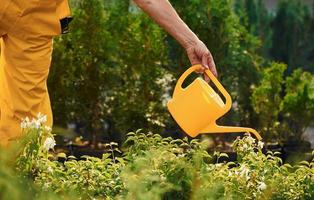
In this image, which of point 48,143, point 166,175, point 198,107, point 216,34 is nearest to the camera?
point 166,175

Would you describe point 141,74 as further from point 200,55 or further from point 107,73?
point 200,55

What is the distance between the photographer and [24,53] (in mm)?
3840

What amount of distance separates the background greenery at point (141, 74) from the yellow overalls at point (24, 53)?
2202 mm

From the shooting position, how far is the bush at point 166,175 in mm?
2811

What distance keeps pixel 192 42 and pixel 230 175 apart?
66cm

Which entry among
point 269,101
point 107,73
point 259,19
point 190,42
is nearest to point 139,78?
point 107,73

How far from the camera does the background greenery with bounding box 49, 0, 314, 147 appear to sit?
20.3 feet

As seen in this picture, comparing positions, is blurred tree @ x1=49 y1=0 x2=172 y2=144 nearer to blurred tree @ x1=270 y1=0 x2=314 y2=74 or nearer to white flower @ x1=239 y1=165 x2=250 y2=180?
white flower @ x1=239 y1=165 x2=250 y2=180

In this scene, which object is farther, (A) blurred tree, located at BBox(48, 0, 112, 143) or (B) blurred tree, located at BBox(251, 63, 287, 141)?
(B) blurred tree, located at BBox(251, 63, 287, 141)

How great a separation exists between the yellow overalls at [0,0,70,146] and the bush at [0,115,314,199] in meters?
0.70

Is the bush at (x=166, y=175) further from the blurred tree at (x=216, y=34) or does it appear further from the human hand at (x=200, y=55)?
the blurred tree at (x=216, y=34)

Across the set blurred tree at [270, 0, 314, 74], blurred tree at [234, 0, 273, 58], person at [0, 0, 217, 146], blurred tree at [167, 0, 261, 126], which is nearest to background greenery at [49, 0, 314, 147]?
blurred tree at [167, 0, 261, 126]

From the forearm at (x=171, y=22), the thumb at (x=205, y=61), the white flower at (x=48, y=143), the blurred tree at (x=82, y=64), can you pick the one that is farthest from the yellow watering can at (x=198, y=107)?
the blurred tree at (x=82, y=64)

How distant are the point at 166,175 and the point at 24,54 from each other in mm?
1133
